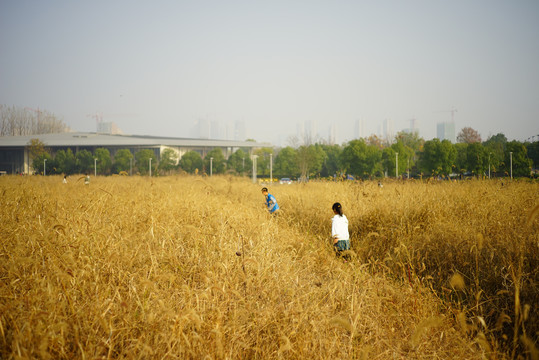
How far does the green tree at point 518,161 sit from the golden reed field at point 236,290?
25.7m

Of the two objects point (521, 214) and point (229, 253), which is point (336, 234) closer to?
point (229, 253)

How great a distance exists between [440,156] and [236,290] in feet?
113

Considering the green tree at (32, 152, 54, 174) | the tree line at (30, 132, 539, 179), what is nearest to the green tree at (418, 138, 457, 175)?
the tree line at (30, 132, 539, 179)

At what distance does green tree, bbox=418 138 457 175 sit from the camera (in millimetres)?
32594

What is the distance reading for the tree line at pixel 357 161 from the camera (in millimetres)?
29794

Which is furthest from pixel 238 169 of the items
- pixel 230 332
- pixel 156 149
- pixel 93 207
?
pixel 230 332

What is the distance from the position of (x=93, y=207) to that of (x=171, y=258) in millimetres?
2757

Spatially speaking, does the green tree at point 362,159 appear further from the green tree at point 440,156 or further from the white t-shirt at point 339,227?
the white t-shirt at point 339,227

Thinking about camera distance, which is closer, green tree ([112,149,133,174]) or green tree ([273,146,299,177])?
green tree ([273,146,299,177])

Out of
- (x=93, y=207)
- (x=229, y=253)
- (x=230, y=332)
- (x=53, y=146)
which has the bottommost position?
(x=230, y=332)

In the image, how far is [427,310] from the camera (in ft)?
12.8

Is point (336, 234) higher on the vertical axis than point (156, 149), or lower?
lower

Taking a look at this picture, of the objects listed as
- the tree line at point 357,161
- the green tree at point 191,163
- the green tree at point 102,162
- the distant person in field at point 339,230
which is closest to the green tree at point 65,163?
the tree line at point 357,161

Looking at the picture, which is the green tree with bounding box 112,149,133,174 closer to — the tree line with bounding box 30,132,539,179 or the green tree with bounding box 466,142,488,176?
the tree line with bounding box 30,132,539,179
